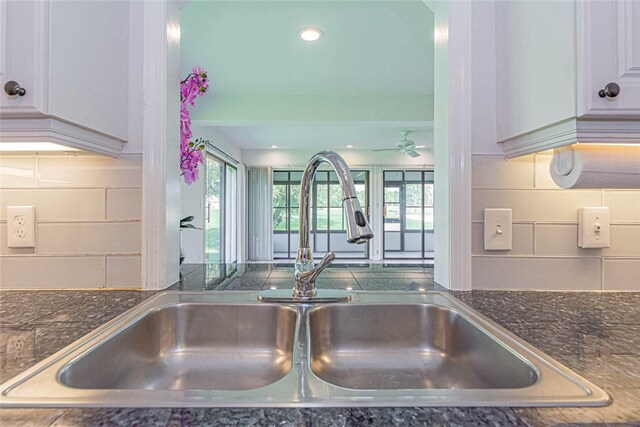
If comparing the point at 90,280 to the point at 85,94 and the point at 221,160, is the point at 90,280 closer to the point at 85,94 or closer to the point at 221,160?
the point at 85,94

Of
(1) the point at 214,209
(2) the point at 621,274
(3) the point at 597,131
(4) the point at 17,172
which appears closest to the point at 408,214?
(1) the point at 214,209

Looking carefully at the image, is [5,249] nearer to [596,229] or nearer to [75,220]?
[75,220]

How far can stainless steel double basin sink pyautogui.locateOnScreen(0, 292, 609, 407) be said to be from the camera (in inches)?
19.6

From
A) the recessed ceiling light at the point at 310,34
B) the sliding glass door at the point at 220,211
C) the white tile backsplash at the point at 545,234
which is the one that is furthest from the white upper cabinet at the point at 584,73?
the sliding glass door at the point at 220,211

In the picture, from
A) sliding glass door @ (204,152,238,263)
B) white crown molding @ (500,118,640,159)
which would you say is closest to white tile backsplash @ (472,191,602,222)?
white crown molding @ (500,118,640,159)

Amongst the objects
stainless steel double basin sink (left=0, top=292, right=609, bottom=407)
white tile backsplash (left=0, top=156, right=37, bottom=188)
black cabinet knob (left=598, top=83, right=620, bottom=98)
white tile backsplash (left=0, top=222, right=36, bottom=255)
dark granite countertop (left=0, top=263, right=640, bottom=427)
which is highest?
black cabinet knob (left=598, top=83, right=620, bottom=98)

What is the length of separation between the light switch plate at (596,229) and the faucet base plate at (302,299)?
650 mm

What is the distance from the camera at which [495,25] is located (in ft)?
3.17

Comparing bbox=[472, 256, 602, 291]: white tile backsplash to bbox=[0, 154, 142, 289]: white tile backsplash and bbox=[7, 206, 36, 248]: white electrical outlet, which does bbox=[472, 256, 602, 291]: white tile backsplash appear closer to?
bbox=[0, 154, 142, 289]: white tile backsplash

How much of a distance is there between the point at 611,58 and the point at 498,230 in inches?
17.7

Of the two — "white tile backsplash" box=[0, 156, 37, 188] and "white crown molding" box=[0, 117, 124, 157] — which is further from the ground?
"white crown molding" box=[0, 117, 124, 157]

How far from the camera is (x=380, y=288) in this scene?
983 millimetres

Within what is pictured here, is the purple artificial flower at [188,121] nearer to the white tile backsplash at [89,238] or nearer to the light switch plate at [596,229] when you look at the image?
the white tile backsplash at [89,238]

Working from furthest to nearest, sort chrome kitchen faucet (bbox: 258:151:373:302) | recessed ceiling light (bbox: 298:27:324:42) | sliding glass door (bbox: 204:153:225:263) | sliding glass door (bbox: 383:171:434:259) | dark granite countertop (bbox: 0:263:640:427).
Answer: sliding glass door (bbox: 383:171:434:259) < sliding glass door (bbox: 204:153:225:263) < recessed ceiling light (bbox: 298:27:324:42) < chrome kitchen faucet (bbox: 258:151:373:302) < dark granite countertop (bbox: 0:263:640:427)
